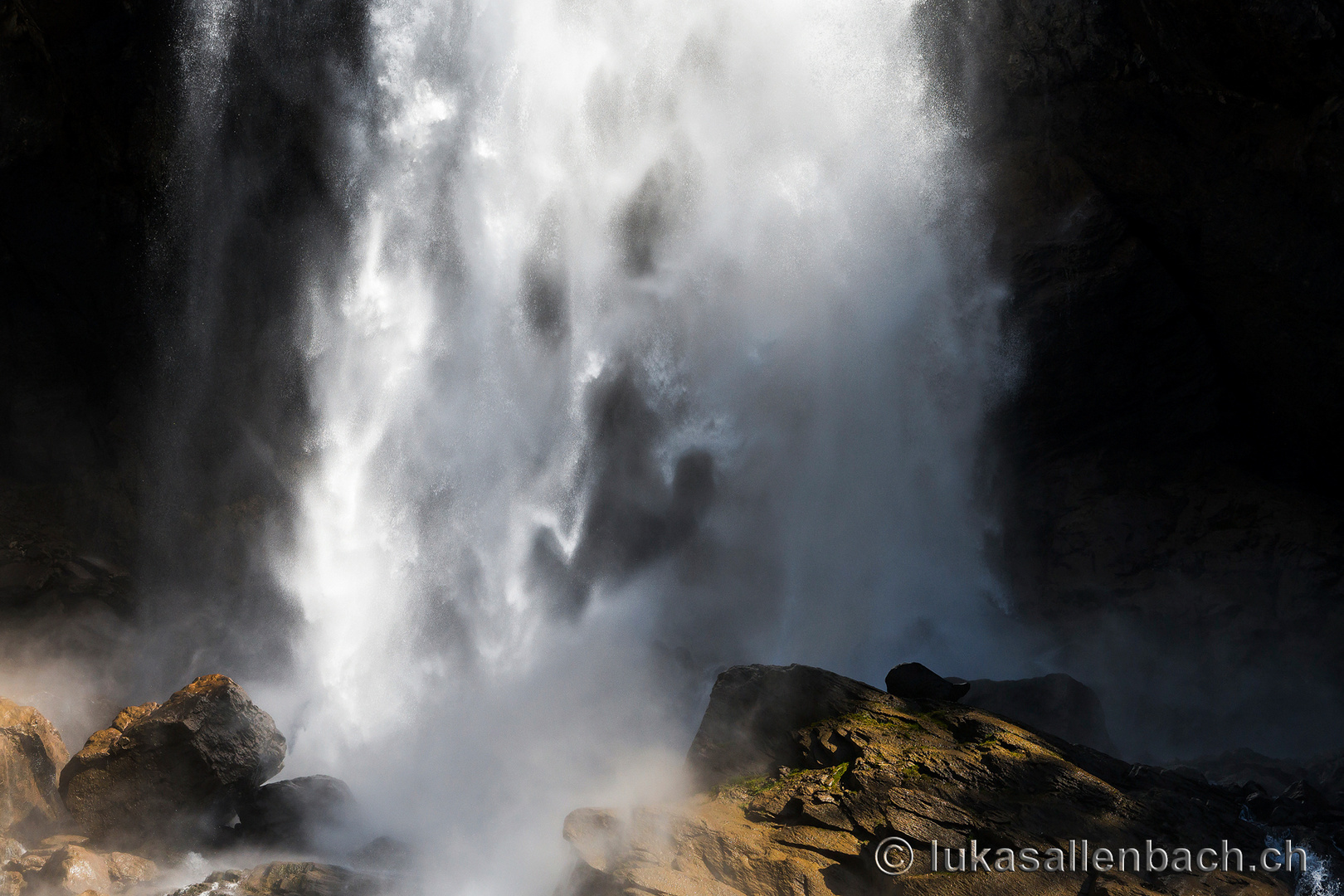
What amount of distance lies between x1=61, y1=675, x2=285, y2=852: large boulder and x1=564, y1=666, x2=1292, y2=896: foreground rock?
6.17 meters

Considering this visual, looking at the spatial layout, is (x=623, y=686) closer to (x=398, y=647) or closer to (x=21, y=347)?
(x=398, y=647)

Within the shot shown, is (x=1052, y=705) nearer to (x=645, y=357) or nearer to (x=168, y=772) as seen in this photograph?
(x=645, y=357)

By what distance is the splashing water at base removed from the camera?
62.0ft

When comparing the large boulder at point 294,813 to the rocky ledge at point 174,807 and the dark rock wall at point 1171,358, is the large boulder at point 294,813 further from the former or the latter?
the dark rock wall at point 1171,358

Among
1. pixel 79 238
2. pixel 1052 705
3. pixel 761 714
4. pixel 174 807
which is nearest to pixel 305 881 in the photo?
pixel 174 807

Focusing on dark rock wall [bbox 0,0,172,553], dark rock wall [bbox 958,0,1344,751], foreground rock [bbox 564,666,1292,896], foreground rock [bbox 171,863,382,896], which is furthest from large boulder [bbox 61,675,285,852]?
dark rock wall [bbox 958,0,1344,751]

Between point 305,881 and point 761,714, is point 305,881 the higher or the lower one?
the lower one

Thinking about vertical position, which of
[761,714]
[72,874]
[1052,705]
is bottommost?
[72,874]

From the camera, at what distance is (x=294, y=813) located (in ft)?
40.2

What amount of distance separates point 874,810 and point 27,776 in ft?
35.4

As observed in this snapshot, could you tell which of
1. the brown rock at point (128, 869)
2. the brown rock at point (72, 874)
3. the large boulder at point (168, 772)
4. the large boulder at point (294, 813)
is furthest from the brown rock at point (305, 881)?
the large boulder at point (168, 772)

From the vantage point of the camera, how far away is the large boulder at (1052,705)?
49.2 feet

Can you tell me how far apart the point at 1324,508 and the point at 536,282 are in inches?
687

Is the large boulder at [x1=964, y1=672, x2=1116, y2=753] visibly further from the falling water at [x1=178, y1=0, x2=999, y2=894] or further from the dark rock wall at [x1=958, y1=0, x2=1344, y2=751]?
the falling water at [x1=178, y1=0, x2=999, y2=894]
